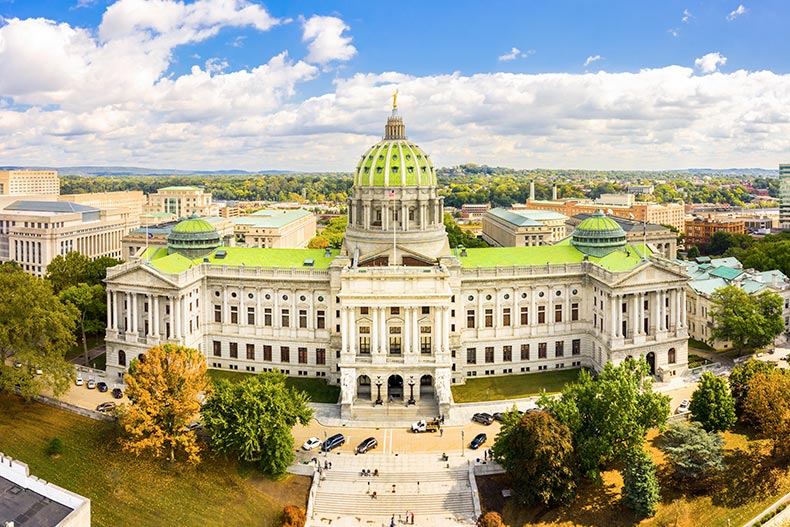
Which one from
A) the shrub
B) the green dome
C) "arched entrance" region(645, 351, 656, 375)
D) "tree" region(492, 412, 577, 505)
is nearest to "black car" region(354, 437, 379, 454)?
"tree" region(492, 412, 577, 505)

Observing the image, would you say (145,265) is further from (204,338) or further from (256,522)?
(256,522)

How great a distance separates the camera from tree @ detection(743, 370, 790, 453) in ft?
242

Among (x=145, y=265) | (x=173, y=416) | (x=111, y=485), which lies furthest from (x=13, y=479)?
(x=145, y=265)

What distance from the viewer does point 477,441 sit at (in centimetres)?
8119

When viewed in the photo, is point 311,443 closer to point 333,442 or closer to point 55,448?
point 333,442

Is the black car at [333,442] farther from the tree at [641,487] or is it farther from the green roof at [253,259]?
the tree at [641,487]

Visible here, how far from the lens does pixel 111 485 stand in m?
73.0

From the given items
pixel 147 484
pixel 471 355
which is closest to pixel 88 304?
pixel 147 484

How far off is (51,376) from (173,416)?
27.3 m

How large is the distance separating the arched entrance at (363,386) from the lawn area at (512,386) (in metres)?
12.4

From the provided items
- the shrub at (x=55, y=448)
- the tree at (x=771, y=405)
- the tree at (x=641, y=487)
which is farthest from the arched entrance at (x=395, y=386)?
the tree at (x=771, y=405)

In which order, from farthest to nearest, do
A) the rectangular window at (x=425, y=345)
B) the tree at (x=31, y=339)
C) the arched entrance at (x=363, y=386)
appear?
the rectangular window at (x=425, y=345) < the arched entrance at (x=363, y=386) < the tree at (x=31, y=339)

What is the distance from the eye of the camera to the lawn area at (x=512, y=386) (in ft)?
319

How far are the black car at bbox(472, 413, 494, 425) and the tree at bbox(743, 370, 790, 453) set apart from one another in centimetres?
3064
